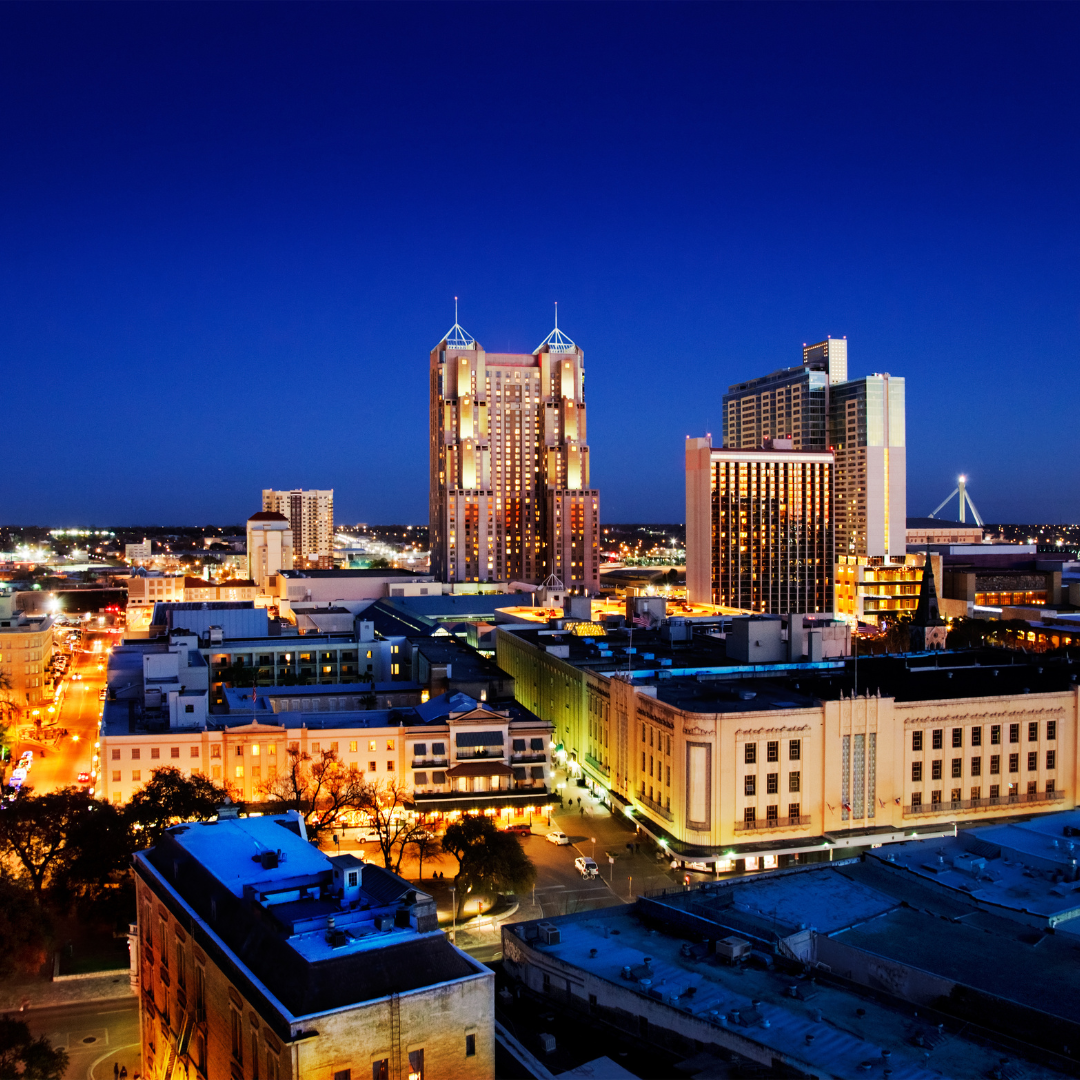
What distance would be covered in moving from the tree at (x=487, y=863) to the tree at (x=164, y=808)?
1436 cm

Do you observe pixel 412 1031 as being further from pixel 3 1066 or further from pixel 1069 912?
pixel 1069 912

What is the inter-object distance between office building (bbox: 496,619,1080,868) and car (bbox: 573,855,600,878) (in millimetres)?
5540

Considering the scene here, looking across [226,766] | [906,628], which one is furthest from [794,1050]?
[906,628]

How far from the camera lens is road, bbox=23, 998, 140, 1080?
4206 cm

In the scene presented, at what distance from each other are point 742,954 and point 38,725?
308ft

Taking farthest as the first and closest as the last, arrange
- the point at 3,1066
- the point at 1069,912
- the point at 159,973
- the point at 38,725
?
the point at 38,725 → the point at 1069,912 → the point at 159,973 → the point at 3,1066

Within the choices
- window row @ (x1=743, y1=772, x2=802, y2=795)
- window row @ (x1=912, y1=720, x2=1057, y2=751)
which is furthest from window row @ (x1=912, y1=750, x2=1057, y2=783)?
window row @ (x1=743, y1=772, x2=802, y2=795)

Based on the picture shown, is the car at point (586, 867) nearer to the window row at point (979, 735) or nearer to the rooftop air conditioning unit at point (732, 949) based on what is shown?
the window row at point (979, 735)

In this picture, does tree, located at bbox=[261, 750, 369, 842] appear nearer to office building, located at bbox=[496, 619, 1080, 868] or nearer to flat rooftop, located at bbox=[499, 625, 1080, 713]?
office building, located at bbox=[496, 619, 1080, 868]

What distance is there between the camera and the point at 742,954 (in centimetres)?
3797

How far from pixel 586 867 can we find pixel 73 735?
6529 cm

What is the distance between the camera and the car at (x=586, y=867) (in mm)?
63906

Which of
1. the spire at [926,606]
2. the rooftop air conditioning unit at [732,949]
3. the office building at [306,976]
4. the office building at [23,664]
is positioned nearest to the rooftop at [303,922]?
the office building at [306,976]

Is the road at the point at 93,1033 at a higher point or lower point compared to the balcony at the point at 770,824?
lower
